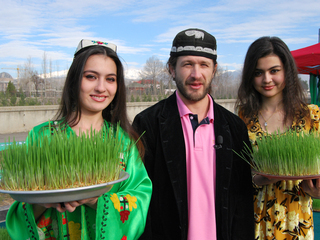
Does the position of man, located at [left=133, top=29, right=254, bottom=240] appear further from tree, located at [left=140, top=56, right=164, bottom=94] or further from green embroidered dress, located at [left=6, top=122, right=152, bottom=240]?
tree, located at [left=140, top=56, right=164, bottom=94]

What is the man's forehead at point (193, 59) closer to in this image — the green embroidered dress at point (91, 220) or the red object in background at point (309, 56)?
the green embroidered dress at point (91, 220)

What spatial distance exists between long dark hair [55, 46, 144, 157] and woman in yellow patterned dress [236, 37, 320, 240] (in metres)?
1.05

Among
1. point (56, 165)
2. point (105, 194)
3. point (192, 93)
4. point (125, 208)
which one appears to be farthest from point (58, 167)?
point (192, 93)

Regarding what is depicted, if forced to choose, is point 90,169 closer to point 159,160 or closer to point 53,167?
point 53,167

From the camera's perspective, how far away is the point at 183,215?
5.58 ft

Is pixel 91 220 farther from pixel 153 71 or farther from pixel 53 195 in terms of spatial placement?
pixel 153 71

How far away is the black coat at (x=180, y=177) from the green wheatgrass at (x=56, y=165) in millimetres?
586

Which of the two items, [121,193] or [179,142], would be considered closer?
[121,193]

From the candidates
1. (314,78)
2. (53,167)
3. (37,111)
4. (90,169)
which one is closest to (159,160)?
(90,169)

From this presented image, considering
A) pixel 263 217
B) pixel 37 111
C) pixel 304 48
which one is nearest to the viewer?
pixel 263 217

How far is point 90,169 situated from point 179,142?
783 millimetres

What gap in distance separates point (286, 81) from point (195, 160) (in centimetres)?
107

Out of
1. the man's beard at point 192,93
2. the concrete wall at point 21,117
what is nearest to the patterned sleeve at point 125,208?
the man's beard at point 192,93

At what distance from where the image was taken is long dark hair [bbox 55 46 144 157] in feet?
5.42
